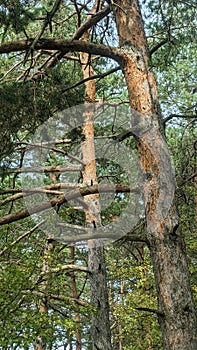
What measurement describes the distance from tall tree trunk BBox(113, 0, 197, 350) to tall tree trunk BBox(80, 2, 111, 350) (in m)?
2.13

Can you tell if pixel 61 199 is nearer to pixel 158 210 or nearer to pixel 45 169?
pixel 158 210

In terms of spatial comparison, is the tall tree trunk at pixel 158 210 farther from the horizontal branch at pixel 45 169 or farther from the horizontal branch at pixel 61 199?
the horizontal branch at pixel 45 169

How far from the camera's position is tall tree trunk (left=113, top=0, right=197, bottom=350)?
3830mm

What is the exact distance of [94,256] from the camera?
805cm

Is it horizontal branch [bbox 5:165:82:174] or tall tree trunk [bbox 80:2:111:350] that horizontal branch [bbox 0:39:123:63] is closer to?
tall tree trunk [bbox 80:2:111:350]

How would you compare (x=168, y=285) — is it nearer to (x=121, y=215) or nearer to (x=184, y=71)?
(x=121, y=215)

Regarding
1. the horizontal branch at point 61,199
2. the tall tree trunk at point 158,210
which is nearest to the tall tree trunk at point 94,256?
the horizontal branch at point 61,199

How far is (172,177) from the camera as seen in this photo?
14.3 ft

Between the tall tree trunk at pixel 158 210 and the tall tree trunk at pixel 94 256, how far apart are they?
2.13 meters

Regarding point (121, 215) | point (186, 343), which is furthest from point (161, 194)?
point (121, 215)

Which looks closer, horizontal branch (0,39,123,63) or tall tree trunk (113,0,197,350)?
tall tree trunk (113,0,197,350)

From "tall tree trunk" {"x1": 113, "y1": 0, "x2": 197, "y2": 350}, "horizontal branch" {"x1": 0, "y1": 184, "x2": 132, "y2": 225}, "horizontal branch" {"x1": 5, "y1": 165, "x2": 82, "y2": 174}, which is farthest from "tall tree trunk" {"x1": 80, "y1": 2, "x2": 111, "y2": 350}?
"tall tree trunk" {"x1": 113, "y1": 0, "x2": 197, "y2": 350}

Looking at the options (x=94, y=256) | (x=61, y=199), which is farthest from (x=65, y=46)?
(x=94, y=256)

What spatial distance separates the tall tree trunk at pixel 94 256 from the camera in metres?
7.42
